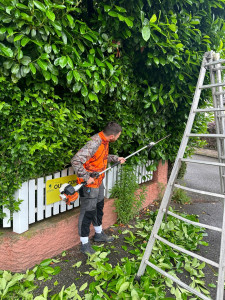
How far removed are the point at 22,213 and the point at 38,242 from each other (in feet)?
1.48

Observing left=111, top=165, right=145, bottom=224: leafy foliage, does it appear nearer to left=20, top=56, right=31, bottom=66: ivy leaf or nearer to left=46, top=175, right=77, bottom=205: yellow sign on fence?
left=46, top=175, right=77, bottom=205: yellow sign on fence

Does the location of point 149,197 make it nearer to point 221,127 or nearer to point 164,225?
point 164,225

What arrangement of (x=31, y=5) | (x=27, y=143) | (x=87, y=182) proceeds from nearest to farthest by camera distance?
(x=31, y=5), (x=27, y=143), (x=87, y=182)

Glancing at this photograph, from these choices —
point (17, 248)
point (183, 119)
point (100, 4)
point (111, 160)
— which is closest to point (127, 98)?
point (111, 160)

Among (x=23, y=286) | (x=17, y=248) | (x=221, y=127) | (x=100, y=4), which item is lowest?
(x=23, y=286)

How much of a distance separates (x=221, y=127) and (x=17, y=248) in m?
2.91

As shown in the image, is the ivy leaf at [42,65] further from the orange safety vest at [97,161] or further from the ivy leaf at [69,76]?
the orange safety vest at [97,161]

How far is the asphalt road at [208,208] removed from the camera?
3042 mm

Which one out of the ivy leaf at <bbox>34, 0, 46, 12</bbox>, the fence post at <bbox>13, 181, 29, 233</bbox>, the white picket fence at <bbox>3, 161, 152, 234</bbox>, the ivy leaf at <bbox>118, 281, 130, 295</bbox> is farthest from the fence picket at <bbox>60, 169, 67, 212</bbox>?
the ivy leaf at <bbox>34, 0, 46, 12</bbox>

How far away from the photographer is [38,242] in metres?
2.70

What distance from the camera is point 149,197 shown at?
4.75 m

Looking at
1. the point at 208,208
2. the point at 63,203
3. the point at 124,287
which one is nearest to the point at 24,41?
the point at 63,203

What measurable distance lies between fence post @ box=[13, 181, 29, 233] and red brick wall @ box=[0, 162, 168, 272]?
0.08 m

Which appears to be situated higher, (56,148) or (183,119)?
(183,119)
